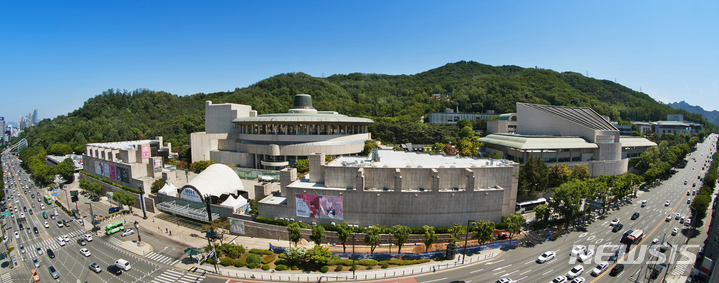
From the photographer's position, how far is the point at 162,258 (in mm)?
33094

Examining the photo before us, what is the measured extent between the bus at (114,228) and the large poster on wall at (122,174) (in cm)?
1734

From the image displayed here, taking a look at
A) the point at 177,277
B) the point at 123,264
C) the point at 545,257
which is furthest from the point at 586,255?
the point at 123,264

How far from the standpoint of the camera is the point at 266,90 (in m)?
168

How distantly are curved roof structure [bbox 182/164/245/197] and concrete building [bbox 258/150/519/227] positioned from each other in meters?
10.4

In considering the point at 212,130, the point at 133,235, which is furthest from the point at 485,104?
the point at 133,235

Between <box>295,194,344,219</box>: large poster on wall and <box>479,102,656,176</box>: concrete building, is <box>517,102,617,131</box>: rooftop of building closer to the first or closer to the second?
<box>479,102,656,176</box>: concrete building

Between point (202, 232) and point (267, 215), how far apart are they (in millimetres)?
→ 9605

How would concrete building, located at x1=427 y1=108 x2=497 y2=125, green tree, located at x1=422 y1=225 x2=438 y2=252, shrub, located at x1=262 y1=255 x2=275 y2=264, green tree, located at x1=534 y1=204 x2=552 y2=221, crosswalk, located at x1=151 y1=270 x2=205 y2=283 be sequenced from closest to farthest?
1. crosswalk, located at x1=151 y1=270 x2=205 y2=283
2. shrub, located at x1=262 y1=255 x2=275 y2=264
3. green tree, located at x1=422 y1=225 x2=438 y2=252
4. green tree, located at x1=534 y1=204 x2=552 y2=221
5. concrete building, located at x1=427 y1=108 x2=497 y2=125

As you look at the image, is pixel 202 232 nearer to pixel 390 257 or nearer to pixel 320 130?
pixel 390 257

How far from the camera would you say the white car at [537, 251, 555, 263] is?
30.9m

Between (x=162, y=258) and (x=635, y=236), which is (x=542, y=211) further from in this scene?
(x=162, y=258)

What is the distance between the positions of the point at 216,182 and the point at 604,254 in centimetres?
5205

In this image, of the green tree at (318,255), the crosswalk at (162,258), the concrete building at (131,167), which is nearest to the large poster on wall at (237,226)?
the crosswalk at (162,258)

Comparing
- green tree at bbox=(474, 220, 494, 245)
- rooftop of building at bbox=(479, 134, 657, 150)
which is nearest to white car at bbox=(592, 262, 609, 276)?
green tree at bbox=(474, 220, 494, 245)
